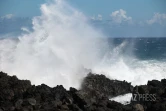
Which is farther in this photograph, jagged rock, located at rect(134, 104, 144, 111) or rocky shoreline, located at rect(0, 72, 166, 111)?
jagged rock, located at rect(134, 104, 144, 111)

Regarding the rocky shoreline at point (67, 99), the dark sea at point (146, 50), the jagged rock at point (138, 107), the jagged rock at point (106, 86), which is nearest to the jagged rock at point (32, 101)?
the rocky shoreline at point (67, 99)

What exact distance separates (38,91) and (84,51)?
41.2ft

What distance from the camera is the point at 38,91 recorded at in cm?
1128

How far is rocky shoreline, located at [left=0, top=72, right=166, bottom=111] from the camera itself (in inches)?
404

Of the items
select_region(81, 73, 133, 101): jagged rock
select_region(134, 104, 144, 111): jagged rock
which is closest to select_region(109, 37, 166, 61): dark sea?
select_region(81, 73, 133, 101): jagged rock

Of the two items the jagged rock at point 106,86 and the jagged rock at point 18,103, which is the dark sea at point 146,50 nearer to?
the jagged rock at point 106,86

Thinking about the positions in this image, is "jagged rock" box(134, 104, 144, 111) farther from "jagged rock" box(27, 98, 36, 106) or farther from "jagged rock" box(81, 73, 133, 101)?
"jagged rock" box(27, 98, 36, 106)

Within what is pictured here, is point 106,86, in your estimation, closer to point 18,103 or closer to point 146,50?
point 18,103

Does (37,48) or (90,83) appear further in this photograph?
(37,48)

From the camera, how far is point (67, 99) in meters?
10.9

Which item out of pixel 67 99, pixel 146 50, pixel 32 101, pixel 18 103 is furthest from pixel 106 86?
pixel 146 50

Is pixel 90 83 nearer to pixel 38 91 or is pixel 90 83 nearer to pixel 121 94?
pixel 121 94

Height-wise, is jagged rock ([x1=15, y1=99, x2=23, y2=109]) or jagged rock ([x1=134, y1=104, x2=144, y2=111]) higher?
jagged rock ([x1=134, y1=104, x2=144, y2=111])

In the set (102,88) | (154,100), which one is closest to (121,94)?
(102,88)
